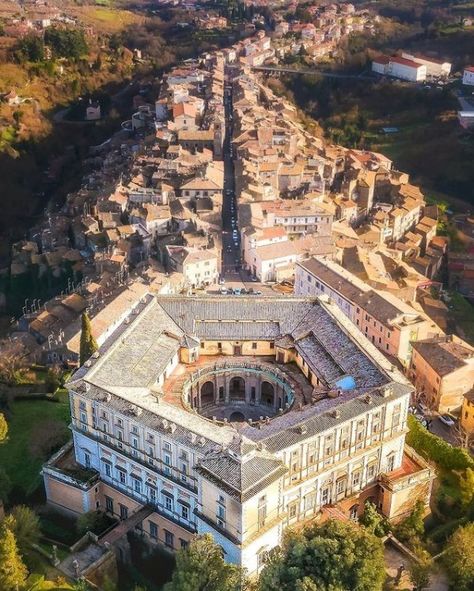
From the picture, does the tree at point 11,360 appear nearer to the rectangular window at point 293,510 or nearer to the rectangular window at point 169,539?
the rectangular window at point 169,539

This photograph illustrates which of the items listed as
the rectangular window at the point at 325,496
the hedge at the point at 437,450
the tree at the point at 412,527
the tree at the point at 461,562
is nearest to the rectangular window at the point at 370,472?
the tree at the point at 412,527

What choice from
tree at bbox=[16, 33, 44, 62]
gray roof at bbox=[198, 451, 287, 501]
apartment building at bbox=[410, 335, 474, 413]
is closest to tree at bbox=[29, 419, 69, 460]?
gray roof at bbox=[198, 451, 287, 501]

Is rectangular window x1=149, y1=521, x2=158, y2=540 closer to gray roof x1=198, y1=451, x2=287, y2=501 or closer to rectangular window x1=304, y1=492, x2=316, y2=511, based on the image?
gray roof x1=198, y1=451, x2=287, y2=501

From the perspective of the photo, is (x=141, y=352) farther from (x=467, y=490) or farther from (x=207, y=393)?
(x=467, y=490)

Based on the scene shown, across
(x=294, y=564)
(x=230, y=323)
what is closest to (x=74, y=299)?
(x=230, y=323)

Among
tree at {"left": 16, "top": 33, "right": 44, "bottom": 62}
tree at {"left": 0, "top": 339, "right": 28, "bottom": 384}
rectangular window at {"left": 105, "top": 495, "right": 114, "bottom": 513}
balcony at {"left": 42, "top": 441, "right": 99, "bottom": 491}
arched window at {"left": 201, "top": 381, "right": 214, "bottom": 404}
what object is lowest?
tree at {"left": 0, "top": 339, "right": 28, "bottom": 384}

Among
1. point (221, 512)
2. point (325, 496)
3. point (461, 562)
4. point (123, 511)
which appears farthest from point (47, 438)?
point (461, 562)
